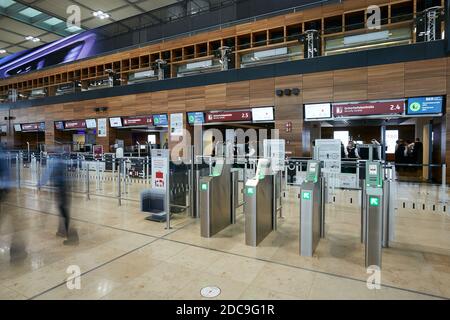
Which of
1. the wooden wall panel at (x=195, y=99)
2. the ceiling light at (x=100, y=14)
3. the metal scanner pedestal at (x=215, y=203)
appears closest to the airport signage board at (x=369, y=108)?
the wooden wall panel at (x=195, y=99)

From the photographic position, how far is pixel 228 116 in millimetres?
9383

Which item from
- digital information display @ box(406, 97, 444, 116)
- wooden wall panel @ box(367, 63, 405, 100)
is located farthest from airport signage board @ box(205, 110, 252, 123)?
digital information display @ box(406, 97, 444, 116)

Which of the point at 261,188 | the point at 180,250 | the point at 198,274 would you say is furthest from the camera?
the point at 261,188

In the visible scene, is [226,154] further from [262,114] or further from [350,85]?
[350,85]

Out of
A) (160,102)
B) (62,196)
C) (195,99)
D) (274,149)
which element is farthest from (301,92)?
(62,196)

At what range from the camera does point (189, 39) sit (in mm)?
10766

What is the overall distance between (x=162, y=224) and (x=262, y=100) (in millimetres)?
5798

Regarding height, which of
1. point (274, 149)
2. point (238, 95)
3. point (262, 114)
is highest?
point (238, 95)

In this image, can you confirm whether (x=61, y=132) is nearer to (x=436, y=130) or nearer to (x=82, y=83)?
(x=82, y=83)

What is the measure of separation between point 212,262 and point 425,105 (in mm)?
7048

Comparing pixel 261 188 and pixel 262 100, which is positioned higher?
pixel 262 100

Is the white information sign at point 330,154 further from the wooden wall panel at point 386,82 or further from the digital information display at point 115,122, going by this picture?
the digital information display at point 115,122

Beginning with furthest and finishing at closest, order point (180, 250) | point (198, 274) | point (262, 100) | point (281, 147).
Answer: point (262, 100)
point (281, 147)
point (180, 250)
point (198, 274)
